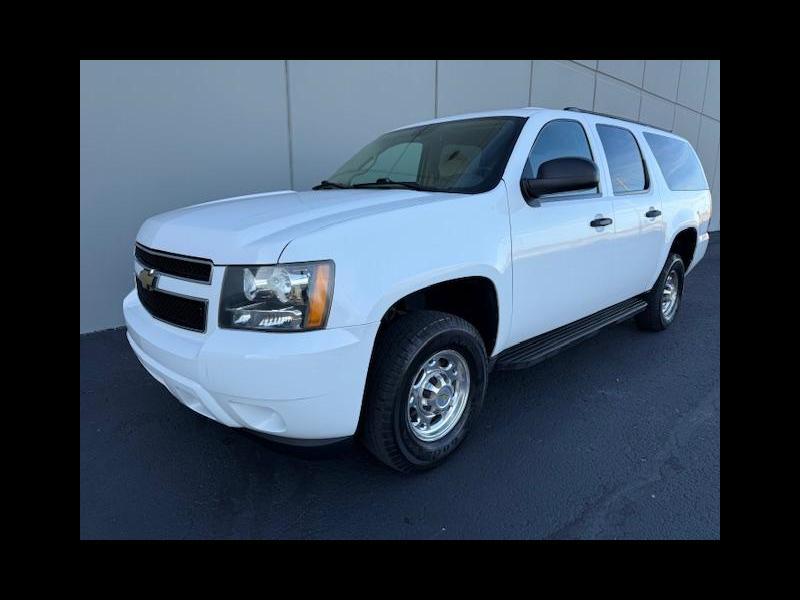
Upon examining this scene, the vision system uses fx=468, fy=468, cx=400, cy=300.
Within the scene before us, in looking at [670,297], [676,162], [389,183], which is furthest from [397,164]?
[670,297]

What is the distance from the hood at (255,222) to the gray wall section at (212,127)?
2285mm

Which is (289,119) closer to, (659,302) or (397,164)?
(397,164)

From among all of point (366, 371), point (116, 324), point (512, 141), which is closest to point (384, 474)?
point (366, 371)

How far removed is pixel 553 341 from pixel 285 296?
6.34ft

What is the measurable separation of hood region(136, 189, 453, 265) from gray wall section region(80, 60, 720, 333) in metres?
2.28

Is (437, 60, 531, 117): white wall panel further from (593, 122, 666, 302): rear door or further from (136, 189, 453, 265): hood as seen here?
(136, 189, 453, 265): hood

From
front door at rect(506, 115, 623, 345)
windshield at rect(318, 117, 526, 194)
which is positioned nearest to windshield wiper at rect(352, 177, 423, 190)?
windshield at rect(318, 117, 526, 194)

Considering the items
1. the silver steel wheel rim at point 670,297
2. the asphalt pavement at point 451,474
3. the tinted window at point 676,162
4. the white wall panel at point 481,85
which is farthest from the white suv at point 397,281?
the white wall panel at point 481,85

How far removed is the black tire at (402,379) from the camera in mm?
2182

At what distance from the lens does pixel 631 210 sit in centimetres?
365

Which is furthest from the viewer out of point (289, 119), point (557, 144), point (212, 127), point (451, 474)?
point (289, 119)

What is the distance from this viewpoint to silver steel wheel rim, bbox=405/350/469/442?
2424 mm

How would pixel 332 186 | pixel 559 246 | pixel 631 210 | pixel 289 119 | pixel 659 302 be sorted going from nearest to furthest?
pixel 559 246 < pixel 332 186 < pixel 631 210 < pixel 659 302 < pixel 289 119

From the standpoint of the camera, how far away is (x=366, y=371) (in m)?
2.06
